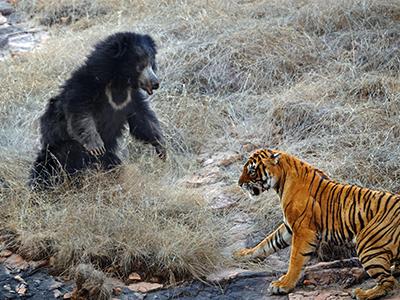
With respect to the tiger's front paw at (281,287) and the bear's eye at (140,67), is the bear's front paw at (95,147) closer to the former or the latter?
the bear's eye at (140,67)

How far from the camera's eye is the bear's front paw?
573 cm

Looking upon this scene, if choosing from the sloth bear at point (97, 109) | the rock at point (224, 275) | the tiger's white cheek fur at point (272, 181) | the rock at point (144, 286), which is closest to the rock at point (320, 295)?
the rock at point (224, 275)

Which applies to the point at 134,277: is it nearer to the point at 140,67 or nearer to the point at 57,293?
the point at 57,293

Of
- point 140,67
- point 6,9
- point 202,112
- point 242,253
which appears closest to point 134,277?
point 242,253

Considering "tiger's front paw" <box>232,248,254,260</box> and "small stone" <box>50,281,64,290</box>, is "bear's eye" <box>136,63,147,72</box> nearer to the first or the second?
"tiger's front paw" <box>232,248,254,260</box>

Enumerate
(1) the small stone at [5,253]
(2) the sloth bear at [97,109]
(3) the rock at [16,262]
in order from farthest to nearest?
(2) the sloth bear at [97,109] < (1) the small stone at [5,253] < (3) the rock at [16,262]

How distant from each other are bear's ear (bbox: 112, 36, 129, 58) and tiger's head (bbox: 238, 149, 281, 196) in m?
1.55

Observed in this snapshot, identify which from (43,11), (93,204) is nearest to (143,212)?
(93,204)

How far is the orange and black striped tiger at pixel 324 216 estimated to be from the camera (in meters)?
4.09

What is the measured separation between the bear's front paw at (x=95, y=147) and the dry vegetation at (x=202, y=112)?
0.59 feet

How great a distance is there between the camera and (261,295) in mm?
4496

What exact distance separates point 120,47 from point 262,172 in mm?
1703

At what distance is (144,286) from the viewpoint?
4777 millimetres

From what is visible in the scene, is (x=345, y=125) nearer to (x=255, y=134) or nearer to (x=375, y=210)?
(x=255, y=134)
